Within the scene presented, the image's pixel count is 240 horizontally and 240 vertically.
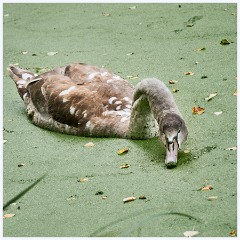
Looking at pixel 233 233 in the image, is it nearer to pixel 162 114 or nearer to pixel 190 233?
pixel 190 233

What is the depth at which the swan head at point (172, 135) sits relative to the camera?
538cm

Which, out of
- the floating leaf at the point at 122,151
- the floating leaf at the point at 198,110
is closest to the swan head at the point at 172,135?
the floating leaf at the point at 122,151

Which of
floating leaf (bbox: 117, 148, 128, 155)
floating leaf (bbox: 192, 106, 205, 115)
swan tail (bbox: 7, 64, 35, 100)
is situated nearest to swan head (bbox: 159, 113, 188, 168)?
floating leaf (bbox: 117, 148, 128, 155)

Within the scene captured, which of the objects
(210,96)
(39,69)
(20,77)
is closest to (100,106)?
(210,96)

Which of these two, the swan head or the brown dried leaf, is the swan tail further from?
the swan head

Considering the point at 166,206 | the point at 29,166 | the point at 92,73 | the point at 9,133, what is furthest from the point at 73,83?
the point at 166,206

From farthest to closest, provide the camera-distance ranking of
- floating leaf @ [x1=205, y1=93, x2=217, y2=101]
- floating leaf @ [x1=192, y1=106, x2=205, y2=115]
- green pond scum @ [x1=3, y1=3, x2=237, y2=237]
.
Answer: floating leaf @ [x1=205, y1=93, x2=217, y2=101], floating leaf @ [x1=192, y1=106, x2=205, y2=115], green pond scum @ [x1=3, y1=3, x2=237, y2=237]

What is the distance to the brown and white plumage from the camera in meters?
5.75

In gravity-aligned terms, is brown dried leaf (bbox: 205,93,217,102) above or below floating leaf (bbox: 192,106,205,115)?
above

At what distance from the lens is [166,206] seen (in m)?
4.79

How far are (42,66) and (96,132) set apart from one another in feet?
7.20

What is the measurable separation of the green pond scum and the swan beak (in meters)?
0.06

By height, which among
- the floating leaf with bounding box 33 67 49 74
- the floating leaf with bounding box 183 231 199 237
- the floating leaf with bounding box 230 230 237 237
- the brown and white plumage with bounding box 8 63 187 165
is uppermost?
the floating leaf with bounding box 230 230 237 237

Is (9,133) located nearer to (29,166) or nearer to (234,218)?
(29,166)
